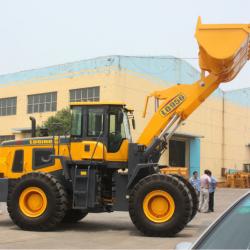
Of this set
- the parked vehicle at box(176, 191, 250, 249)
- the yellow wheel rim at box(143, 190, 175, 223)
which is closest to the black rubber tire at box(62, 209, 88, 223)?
the yellow wheel rim at box(143, 190, 175, 223)

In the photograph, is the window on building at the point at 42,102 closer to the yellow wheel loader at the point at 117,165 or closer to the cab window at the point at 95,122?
the yellow wheel loader at the point at 117,165

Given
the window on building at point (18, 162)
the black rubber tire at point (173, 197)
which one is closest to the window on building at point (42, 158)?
the window on building at point (18, 162)

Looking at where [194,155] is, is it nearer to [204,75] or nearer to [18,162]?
[204,75]

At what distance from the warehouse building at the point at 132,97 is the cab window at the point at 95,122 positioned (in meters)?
20.2

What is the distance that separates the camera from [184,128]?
4316cm

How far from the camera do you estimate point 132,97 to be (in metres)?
36.7

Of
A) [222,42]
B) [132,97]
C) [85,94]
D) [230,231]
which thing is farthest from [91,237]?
[85,94]

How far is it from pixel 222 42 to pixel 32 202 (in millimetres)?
5989

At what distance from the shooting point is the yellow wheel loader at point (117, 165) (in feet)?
36.7

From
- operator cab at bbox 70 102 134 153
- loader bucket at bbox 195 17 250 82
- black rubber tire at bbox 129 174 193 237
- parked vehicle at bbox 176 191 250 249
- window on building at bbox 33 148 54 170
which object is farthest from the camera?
window on building at bbox 33 148 54 170

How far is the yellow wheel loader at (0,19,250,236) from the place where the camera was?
36.7 feet

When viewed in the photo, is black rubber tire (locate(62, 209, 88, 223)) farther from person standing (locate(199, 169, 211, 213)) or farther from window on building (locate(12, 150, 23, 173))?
person standing (locate(199, 169, 211, 213))

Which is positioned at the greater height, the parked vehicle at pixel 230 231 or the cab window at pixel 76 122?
the cab window at pixel 76 122

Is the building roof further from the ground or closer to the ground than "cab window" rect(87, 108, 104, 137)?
further from the ground
